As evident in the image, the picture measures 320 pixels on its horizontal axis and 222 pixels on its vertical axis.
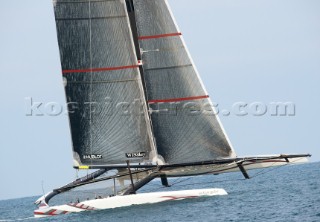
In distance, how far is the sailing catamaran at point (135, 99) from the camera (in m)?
36.4

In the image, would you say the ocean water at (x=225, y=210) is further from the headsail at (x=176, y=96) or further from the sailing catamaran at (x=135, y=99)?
the headsail at (x=176, y=96)

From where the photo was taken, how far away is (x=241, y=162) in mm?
36312

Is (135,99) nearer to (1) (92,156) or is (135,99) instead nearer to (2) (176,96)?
(2) (176,96)

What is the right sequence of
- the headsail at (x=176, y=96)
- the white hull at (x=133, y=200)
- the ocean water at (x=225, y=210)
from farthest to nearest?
1. the headsail at (x=176, y=96)
2. the white hull at (x=133, y=200)
3. the ocean water at (x=225, y=210)

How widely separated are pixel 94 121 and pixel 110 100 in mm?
1135

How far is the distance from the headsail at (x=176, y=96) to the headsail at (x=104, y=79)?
67cm

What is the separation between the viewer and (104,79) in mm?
36875

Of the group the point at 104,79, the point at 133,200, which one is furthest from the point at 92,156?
the point at 104,79

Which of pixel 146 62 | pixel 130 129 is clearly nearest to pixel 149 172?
pixel 130 129

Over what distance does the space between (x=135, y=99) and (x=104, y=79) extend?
60.1 inches

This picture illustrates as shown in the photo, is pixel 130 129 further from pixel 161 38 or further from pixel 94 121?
pixel 161 38

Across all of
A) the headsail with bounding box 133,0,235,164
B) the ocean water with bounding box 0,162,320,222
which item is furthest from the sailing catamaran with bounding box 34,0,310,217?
the ocean water with bounding box 0,162,320,222

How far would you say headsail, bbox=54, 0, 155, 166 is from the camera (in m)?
36.8

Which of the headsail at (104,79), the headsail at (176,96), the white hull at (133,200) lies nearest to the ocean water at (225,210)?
the white hull at (133,200)
